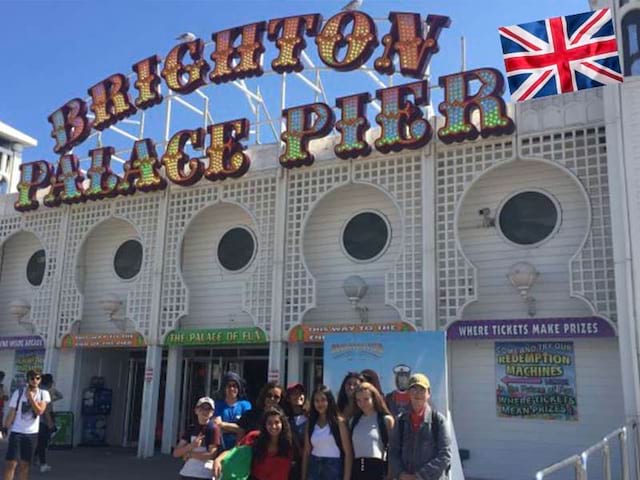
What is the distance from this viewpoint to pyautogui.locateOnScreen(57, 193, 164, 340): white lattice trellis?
1573 centimetres

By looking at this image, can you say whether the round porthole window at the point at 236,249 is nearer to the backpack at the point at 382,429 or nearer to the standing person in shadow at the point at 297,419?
the standing person in shadow at the point at 297,419

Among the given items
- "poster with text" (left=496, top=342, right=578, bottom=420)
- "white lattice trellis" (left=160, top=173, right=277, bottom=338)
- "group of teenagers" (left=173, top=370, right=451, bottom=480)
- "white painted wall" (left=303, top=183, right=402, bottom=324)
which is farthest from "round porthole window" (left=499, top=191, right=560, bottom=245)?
"group of teenagers" (left=173, top=370, right=451, bottom=480)

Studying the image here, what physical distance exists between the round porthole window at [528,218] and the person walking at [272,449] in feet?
26.0

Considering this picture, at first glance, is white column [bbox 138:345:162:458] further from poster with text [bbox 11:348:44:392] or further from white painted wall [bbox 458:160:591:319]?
white painted wall [bbox 458:160:591:319]

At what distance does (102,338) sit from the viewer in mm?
16094

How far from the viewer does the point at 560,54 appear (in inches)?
408

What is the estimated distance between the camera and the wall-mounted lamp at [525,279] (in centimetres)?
1163

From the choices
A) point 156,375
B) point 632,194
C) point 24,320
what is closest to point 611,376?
point 632,194

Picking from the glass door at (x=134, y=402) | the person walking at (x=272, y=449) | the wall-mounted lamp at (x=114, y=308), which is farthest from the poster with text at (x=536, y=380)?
the glass door at (x=134, y=402)

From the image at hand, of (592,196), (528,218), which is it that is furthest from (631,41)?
(528,218)

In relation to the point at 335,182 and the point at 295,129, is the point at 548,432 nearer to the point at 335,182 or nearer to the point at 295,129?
the point at 335,182

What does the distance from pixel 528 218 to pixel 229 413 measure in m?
7.73

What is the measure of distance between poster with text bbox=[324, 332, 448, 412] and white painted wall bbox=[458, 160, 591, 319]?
13.2 ft

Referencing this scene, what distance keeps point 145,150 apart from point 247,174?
3.03 meters
